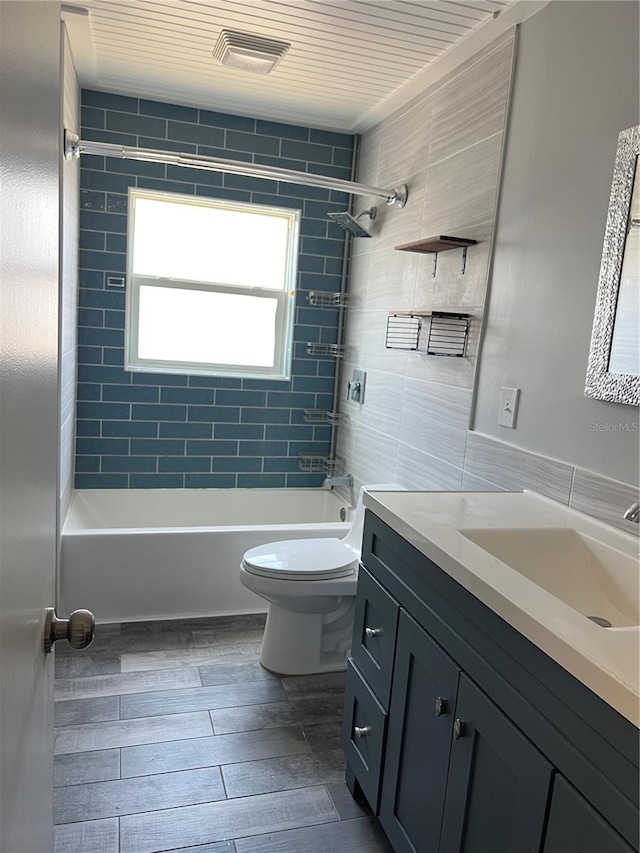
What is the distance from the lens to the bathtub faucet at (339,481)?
139 inches

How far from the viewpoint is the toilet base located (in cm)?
251

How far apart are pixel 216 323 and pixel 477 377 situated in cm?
179

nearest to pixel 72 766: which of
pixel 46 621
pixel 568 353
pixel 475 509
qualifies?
pixel 46 621

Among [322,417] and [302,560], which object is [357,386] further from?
[302,560]

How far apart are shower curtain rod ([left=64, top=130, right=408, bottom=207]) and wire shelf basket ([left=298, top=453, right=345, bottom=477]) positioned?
1.53 m

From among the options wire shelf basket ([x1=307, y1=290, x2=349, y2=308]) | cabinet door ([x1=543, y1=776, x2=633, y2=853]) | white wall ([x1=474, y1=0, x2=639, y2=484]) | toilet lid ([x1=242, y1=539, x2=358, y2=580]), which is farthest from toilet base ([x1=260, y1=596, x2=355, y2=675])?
wire shelf basket ([x1=307, y1=290, x2=349, y2=308])

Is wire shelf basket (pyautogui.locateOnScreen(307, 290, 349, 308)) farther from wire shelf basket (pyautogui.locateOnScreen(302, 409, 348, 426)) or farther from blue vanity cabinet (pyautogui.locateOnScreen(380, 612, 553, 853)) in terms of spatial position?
blue vanity cabinet (pyautogui.locateOnScreen(380, 612, 553, 853))

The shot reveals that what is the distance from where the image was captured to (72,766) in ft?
6.28

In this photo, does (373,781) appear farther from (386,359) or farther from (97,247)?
(97,247)

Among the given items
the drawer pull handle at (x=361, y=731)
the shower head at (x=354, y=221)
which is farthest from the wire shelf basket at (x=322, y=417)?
the drawer pull handle at (x=361, y=731)

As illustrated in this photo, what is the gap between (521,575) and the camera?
4.17ft

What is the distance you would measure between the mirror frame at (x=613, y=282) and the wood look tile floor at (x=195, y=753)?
1376mm

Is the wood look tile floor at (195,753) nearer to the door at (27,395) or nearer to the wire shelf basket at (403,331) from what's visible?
the door at (27,395)

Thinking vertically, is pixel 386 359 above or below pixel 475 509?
above
